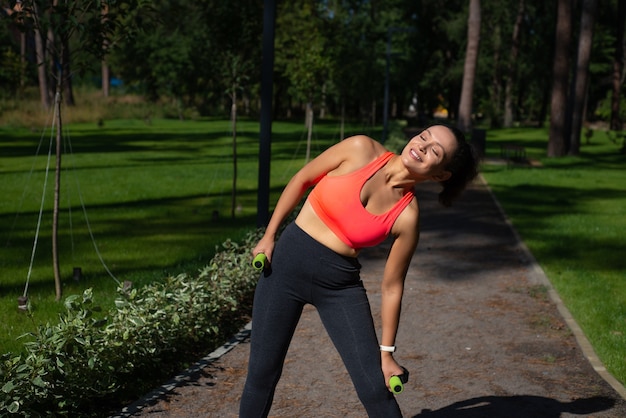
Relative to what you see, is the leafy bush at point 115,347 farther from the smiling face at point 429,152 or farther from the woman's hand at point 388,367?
the smiling face at point 429,152

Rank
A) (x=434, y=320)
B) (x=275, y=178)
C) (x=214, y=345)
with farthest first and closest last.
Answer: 1. (x=275, y=178)
2. (x=434, y=320)
3. (x=214, y=345)

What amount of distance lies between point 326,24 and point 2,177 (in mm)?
14212

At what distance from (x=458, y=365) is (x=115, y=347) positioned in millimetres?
2567

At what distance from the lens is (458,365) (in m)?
5.98

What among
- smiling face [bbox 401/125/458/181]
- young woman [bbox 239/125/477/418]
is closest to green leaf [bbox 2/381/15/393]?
young woman [bbox 239/125/477/418]

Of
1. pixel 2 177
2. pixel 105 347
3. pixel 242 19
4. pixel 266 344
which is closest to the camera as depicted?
pixel 266 344

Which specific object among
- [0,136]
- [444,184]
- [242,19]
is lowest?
[0,136]

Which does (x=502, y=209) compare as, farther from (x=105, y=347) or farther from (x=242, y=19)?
(x=105, y=347)

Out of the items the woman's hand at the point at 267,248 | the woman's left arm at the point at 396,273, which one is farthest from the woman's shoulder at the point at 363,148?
the woman's hand at the point at 267,248

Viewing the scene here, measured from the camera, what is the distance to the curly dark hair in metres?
3.27

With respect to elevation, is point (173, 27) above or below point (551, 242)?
above

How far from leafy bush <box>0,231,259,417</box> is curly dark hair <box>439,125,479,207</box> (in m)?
2.29

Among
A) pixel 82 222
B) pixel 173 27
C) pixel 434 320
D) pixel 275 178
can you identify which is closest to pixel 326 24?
pixel 275 178

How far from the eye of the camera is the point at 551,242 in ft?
38.6
